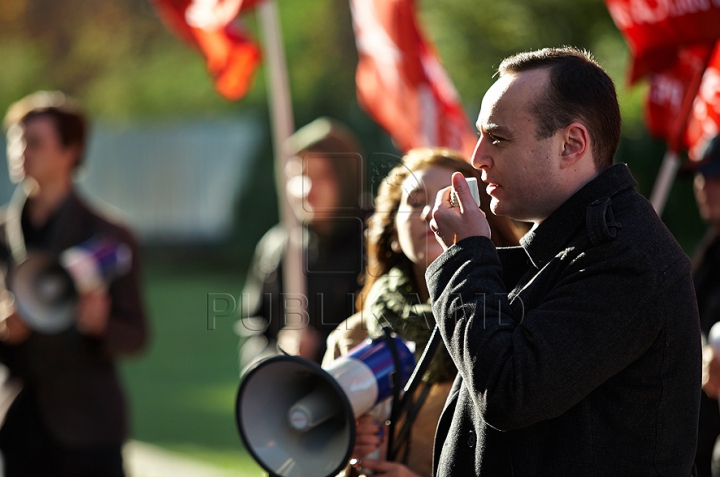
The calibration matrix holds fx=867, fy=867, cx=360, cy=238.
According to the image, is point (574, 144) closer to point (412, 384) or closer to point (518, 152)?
point (518, 152)

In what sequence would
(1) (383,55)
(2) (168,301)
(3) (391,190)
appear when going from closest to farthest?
(3) (391,190), (1) (383,55), (2) (168,301)

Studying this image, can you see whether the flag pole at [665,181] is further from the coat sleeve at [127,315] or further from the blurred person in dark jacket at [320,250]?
the coat sleeve at [127,315]

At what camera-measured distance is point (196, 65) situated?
68.8 ft

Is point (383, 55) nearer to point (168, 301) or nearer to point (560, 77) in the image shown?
point (560, 77)

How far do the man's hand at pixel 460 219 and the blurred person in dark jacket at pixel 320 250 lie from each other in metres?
2.30

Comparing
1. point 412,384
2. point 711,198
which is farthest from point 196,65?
point 412,384

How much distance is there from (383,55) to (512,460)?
128 inches

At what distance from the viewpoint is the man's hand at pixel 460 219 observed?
180 centimetres

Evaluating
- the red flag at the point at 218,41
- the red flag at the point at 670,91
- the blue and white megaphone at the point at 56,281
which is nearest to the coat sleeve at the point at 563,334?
the blue and white megaphone at the point at 56,281

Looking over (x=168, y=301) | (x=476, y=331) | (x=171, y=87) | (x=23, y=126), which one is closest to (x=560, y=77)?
(x=476, y=331)

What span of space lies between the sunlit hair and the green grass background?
3128mm

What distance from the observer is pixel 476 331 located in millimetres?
1676

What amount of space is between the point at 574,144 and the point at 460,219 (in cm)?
28

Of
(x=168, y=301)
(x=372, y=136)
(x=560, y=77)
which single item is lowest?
(x=168, y=301)
